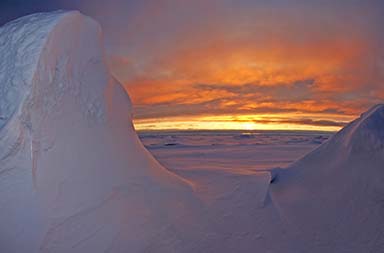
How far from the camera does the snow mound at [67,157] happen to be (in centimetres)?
274

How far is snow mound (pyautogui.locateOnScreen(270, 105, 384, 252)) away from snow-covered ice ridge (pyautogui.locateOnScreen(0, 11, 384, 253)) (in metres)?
0.02

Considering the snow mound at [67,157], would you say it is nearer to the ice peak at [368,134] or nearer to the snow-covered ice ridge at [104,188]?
the snow-covered ice ridge at [104,188]

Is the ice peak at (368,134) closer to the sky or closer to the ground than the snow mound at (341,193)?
closer to the sky

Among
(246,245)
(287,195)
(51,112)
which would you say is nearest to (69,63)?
(51,112)

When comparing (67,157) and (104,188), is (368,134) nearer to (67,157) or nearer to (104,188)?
(104,188)

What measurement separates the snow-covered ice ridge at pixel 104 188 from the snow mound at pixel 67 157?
0.01m

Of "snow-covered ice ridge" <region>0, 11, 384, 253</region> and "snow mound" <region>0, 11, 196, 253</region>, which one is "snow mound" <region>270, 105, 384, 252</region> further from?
"snow mound" <region>0, 11, 196, 253</region>

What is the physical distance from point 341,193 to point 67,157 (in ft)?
14.4

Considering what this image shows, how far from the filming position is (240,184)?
4.86m

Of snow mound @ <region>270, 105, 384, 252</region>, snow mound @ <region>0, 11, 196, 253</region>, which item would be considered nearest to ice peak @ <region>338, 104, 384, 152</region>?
snow mound @ <region>270, 105, 384, 252</region>

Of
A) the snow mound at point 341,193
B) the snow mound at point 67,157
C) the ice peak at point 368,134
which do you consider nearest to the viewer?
the snow mound at point 67,157

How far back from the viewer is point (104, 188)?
3.35 metres

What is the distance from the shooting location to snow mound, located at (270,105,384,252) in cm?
376

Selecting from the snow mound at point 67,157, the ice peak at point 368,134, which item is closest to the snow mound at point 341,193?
the ice peak at point 368,134
